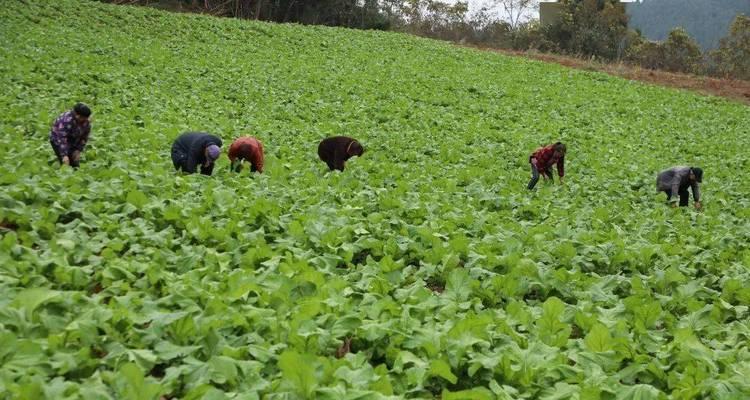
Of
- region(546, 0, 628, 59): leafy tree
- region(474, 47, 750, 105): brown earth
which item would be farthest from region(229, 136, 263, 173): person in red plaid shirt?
region(546, 0, 628, 59): leafy tree

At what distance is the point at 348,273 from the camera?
6215 mm

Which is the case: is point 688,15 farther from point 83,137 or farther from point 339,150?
point 83,137

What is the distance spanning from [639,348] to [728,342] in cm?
102

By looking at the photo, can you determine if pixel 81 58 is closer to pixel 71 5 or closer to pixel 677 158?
pixel 71 5

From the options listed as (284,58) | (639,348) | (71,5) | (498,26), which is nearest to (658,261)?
(639,348)

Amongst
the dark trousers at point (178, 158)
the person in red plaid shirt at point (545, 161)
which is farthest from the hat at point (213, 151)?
the person in red plaid shirt at point (545, 161)

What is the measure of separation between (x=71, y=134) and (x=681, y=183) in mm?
11758

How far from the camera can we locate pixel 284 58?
3075 cm

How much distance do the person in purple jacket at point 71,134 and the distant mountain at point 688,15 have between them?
143171 mm

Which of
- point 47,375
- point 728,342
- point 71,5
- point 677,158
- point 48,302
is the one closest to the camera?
point 47,375

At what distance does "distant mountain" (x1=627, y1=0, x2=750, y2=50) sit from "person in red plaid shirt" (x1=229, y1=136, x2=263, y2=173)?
141151mm

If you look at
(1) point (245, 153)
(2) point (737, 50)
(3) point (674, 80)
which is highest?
(2) point (737, 50)

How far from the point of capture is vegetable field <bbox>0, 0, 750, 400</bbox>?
3902 mm

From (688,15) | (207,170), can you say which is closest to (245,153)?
(207,170)
